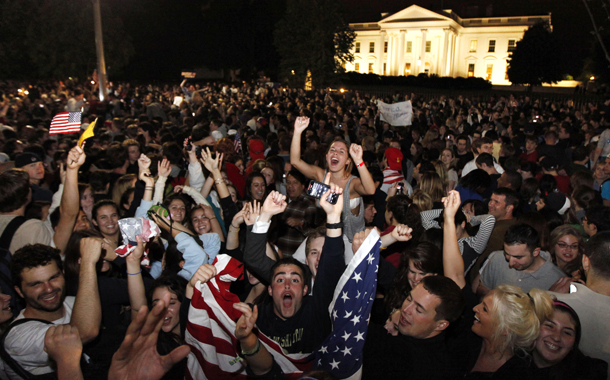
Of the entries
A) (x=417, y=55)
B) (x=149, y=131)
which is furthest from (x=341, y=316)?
(x=417, y=55)

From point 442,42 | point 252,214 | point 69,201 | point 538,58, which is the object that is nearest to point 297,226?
point 252,214

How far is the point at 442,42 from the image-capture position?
68.6 metres

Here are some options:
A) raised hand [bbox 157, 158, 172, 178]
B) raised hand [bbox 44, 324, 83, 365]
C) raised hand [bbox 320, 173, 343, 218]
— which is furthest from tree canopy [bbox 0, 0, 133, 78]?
raised hand [bbox 44, 324, 83, 365]

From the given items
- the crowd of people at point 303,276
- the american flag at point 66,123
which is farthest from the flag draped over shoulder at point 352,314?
the american flag at point 66,123

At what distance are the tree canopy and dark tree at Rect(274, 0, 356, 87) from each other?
14.5 meters

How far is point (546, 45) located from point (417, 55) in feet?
89.8

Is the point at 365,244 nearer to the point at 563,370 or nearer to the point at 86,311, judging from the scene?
the point at 563,370

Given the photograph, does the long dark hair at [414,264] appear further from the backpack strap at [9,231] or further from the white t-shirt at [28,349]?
the backpack strap at [9,231]

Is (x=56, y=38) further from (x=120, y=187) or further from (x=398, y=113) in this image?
(x=120, y=187)

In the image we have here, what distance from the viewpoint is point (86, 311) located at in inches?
104

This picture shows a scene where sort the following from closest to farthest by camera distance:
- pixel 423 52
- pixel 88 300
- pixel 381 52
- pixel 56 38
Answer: pixel 88 300 < pixel 56 38 < pixel 423 52 < pixel 381 52

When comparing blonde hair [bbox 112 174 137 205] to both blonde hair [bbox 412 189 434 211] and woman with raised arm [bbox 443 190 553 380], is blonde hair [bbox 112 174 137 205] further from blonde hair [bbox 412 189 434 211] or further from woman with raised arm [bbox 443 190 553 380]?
woman with raised arm [bbox 443 190 553 380]

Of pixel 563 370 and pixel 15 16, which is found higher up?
pixel 15 16

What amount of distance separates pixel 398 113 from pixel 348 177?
737cm
